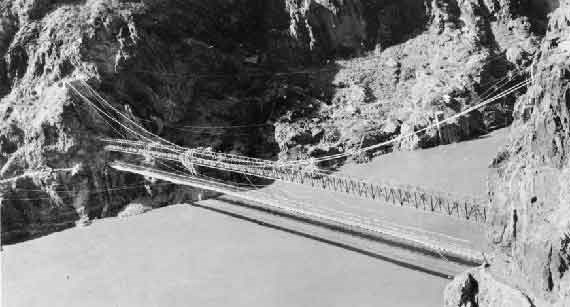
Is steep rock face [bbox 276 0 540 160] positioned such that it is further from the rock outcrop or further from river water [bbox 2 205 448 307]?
river water [bbox 2 205 448 307]

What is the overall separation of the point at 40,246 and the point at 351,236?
16081mm

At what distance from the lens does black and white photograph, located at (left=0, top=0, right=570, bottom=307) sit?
718 inches

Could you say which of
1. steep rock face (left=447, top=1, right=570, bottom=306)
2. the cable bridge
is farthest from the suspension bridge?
steep rock face (left=447, top=1, right=570, bottom=306)

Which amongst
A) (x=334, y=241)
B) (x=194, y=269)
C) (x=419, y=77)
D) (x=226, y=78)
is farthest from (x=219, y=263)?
(x=419, y=77)

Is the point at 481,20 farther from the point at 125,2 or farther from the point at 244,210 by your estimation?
the point at 125,2

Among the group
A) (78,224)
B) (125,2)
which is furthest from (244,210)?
(125,2)

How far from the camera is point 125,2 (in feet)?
127

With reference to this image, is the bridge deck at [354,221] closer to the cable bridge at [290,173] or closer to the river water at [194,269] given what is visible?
the cable bridge at [290,173]

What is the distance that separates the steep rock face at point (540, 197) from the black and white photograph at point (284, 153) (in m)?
0.06

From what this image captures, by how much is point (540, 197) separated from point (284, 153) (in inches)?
762

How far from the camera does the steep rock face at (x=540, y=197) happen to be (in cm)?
1468

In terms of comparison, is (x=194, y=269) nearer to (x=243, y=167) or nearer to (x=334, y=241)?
(x=334, y=241)

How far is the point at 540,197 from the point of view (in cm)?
1573

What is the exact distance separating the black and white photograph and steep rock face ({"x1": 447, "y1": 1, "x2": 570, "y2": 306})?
6 cm
